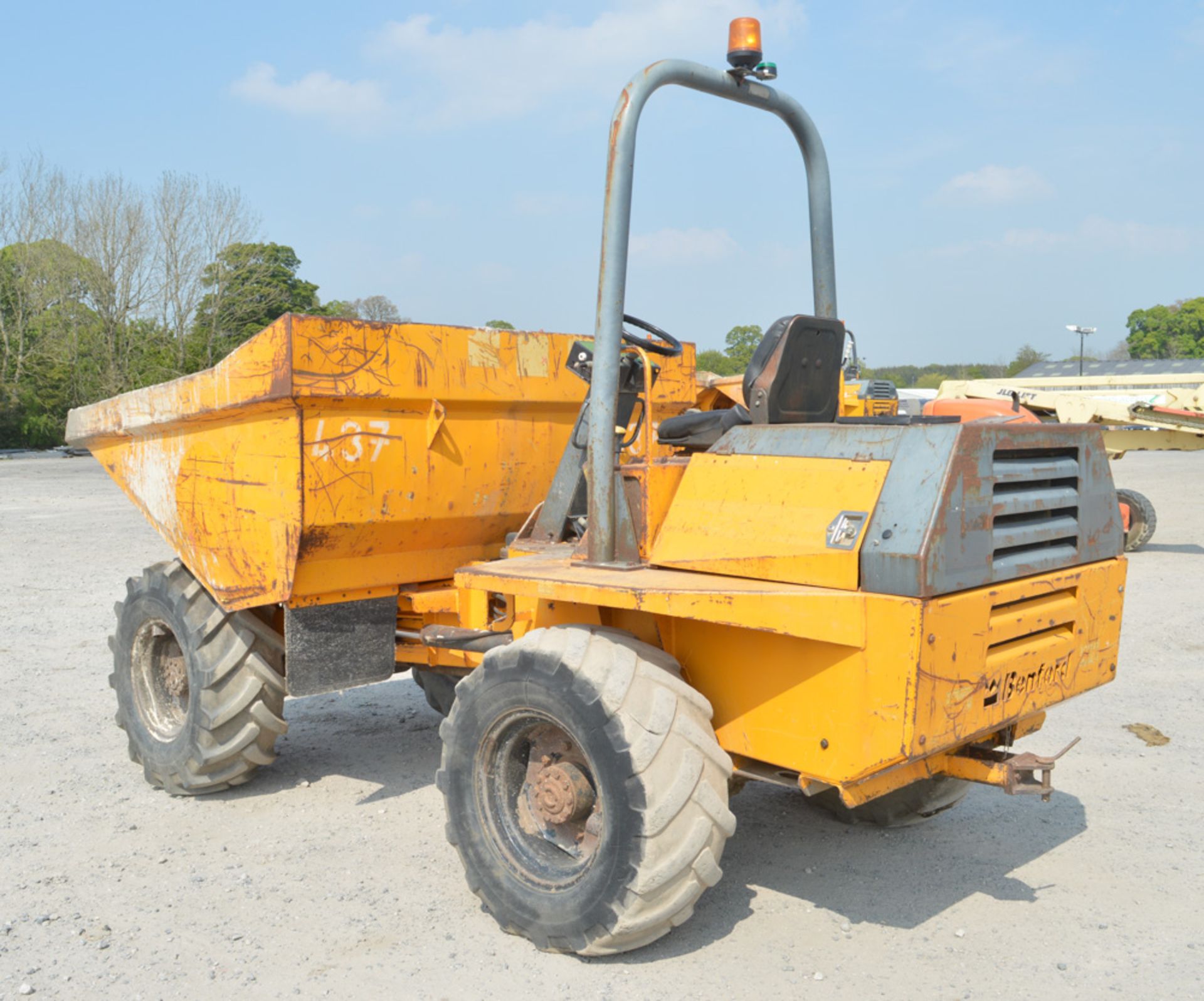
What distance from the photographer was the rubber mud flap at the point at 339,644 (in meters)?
5.01

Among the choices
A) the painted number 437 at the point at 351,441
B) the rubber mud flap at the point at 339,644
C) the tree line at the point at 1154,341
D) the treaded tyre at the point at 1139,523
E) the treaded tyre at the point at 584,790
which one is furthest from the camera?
the tree line at the point at 1154,341

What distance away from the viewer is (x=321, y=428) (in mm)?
4613

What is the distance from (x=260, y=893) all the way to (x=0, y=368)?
38.5 m

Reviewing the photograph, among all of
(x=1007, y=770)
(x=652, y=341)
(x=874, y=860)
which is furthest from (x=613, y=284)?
(x=874, y=860)

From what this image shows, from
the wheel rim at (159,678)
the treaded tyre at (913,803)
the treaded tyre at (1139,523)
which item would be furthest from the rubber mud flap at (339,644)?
the treaded tyre at (1139,523)

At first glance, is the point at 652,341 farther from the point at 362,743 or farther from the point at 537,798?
the point at 362,743

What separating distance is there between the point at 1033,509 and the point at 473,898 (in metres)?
2.40

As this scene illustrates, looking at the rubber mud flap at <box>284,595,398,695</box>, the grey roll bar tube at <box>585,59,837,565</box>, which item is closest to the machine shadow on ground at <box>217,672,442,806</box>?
the rubber mud flap at <box>284,595,398,695</box>

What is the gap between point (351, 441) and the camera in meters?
4.71

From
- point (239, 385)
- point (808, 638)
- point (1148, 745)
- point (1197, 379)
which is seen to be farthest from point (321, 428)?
point (1197, 379)

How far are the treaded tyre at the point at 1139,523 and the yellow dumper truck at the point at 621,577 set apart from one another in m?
10.5

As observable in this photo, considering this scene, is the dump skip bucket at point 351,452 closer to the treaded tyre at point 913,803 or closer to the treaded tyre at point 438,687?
the treaded tyre at point 438,687

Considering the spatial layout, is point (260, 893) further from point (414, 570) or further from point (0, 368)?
point (0, 368)

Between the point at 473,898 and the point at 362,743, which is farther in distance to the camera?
the point at 362,743
